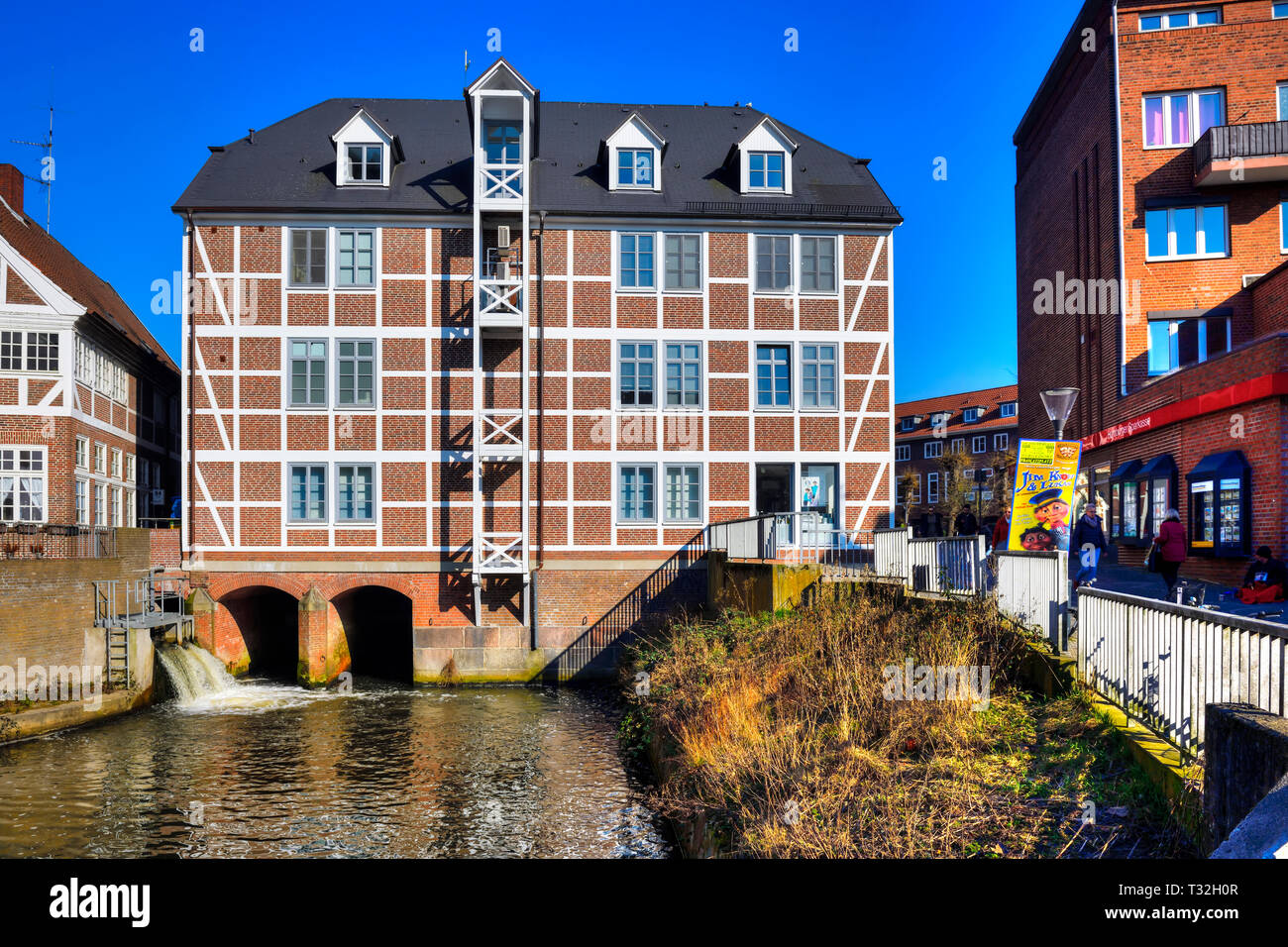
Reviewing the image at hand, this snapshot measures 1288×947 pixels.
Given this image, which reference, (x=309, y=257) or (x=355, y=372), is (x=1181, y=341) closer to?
(x=355, y=372)

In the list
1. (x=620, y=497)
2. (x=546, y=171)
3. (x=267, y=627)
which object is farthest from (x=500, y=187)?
(x=267, y=627)

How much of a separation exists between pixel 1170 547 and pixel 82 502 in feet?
81.4

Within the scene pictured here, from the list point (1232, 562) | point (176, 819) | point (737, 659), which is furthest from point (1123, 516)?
point (176, 819)

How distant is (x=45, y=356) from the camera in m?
25.0

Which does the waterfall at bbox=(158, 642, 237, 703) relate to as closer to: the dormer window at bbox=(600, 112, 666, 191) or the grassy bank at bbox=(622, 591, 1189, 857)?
the grassy bank at bbox=(622, 591, 1189, 857)

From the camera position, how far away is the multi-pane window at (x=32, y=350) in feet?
81.7

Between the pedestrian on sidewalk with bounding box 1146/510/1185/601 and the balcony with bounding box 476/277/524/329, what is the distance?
15557mm

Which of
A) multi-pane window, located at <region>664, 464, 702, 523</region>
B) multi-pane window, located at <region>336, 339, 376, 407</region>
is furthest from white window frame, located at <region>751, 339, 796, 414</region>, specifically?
multi-pane window, located at <region>336, 339, 376, 407</region>

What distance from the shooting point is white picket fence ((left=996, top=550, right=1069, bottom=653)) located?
10.6m

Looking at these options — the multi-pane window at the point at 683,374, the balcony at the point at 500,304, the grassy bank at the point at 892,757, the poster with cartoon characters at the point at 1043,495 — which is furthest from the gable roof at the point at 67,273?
the poster with cartoon characters at the point at 1043,495

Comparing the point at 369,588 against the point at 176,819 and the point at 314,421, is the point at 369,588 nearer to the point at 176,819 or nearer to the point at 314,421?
the point at 314,421

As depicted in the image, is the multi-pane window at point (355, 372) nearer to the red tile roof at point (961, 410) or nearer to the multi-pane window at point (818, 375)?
the multi-pane window at point (818, 375)

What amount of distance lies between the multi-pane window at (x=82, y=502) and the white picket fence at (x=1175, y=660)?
2425 cm
